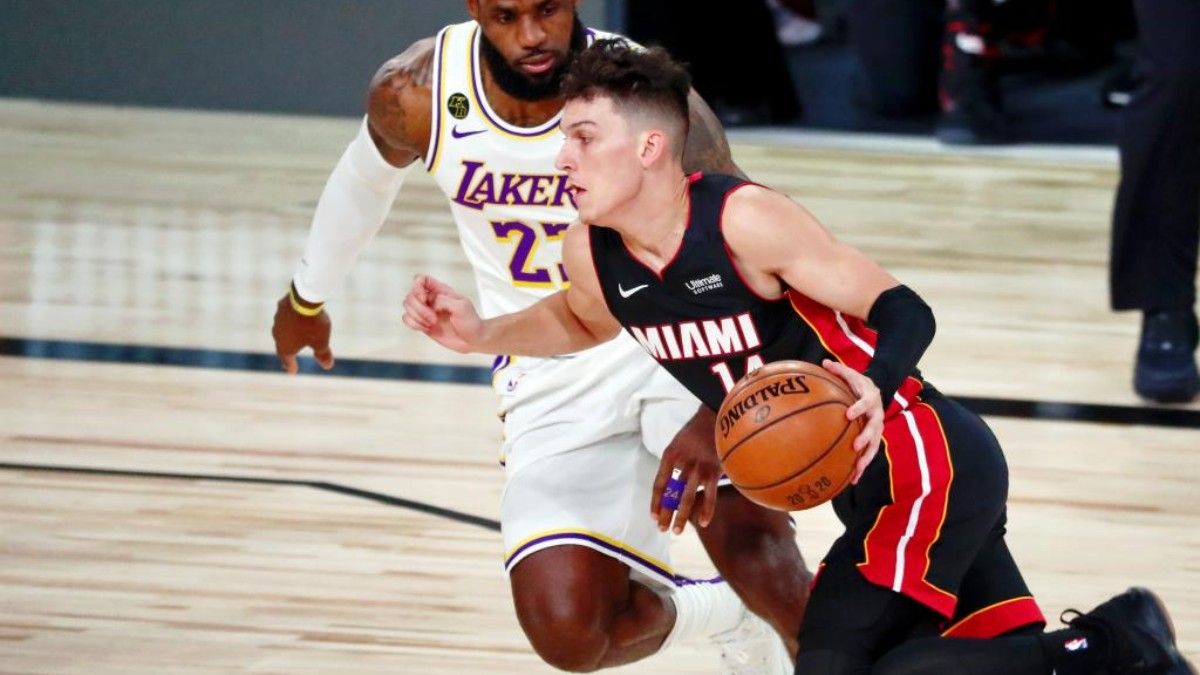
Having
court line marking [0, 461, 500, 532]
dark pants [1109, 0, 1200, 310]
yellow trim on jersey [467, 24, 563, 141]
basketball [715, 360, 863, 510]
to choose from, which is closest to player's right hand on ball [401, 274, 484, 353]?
yellow trim on jersey [467, 24, 563, 141]

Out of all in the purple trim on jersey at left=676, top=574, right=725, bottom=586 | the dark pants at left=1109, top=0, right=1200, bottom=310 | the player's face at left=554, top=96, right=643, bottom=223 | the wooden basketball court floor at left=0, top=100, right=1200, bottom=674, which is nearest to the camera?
the player's face at left=554, top=96, right=643, bottom=223

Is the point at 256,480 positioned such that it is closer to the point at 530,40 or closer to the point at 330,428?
the point at 330,428

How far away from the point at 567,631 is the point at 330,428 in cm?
235

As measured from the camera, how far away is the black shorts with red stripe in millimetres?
3203

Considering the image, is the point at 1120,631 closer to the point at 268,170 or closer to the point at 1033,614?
the point at 1033,614

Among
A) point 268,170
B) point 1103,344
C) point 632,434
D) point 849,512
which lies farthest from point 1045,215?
point 849,512

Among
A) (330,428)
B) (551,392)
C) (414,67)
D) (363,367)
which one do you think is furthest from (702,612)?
(363,367)

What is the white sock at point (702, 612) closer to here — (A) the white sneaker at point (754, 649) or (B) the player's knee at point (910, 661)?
(A) the white sneaker at point (754, 649)

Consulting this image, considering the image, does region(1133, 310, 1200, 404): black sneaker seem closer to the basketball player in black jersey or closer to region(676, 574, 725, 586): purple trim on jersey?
region(676, 574, 725, 586): purple trim on jersey

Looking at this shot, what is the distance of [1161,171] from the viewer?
582 cm

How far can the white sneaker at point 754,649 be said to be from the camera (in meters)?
3.87

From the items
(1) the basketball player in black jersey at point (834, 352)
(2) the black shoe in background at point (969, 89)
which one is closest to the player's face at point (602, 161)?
(1) the basketball player in black jersey at point (834, 352)

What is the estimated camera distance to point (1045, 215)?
9.39 m

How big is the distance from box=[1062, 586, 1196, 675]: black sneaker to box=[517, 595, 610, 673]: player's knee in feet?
2.77
